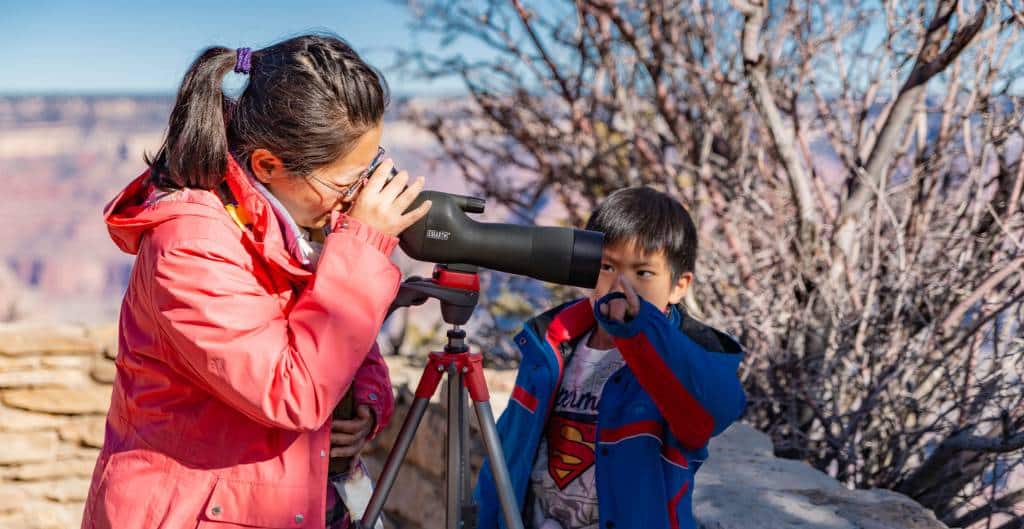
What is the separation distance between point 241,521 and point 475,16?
101 inches

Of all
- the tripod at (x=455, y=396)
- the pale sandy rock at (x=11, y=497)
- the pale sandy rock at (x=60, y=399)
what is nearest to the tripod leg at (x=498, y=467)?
the tripod at (x=455, y=396)

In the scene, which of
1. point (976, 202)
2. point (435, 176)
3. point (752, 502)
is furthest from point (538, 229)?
point (435, 176)

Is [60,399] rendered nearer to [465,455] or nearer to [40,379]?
[40,379]

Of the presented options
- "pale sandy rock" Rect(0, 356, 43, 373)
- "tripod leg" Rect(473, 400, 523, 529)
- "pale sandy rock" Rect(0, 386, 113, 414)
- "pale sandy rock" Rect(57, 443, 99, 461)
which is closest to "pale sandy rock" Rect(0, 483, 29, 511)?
"pale sandy rock" Rect(57, 443, 99, 461)

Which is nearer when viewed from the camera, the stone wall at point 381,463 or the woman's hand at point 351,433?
the woman's hand at point 351,433

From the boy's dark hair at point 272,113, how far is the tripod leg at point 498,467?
1.37 ft

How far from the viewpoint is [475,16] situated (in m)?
3.28

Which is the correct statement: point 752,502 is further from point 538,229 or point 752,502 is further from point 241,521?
point 241,521

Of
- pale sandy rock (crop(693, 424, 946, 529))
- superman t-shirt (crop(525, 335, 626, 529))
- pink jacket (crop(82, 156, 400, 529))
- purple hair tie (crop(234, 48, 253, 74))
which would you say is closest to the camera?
pink jacket (crop(82, 156, 400, 529))

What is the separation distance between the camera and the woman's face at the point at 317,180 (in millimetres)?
1118

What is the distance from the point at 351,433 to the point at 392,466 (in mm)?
84

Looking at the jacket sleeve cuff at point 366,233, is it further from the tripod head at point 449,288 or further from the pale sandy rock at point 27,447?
the pale sandy rock at point 27,447

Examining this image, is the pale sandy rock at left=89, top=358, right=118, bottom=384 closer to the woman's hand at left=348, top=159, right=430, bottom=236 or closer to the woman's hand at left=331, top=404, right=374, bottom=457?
the woman's hand at left=331, top=404, right=374, bottom=457

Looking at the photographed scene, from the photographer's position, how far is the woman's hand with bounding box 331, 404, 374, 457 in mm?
1216
